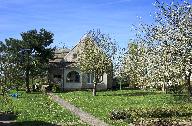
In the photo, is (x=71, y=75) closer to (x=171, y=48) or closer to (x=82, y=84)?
(x=82, y=84)

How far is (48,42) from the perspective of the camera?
65.4m

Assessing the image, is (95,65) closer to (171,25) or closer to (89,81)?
(89,81)

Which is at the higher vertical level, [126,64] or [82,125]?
[126,64]

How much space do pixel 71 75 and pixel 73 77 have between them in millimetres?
849

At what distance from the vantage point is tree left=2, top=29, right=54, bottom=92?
2509 inches

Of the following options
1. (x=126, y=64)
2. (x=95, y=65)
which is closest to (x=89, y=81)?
(x=126, y=64)

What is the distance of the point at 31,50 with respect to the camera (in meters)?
65.1

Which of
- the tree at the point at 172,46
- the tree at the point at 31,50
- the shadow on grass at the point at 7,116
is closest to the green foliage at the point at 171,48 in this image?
the tree at the point at 172,46

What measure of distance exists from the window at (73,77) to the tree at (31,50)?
682 cm

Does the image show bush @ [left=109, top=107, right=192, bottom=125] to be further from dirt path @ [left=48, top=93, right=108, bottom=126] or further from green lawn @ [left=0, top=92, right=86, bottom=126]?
green lawn @ [left=0, top=92, right=86, bottom=126]

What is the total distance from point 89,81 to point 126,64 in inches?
265

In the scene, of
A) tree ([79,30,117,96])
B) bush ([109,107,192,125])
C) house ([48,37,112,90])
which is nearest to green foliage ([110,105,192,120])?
bush ([109,107,192,125])

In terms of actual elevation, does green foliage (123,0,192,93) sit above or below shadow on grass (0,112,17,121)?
above

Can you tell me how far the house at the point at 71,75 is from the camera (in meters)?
69.2
